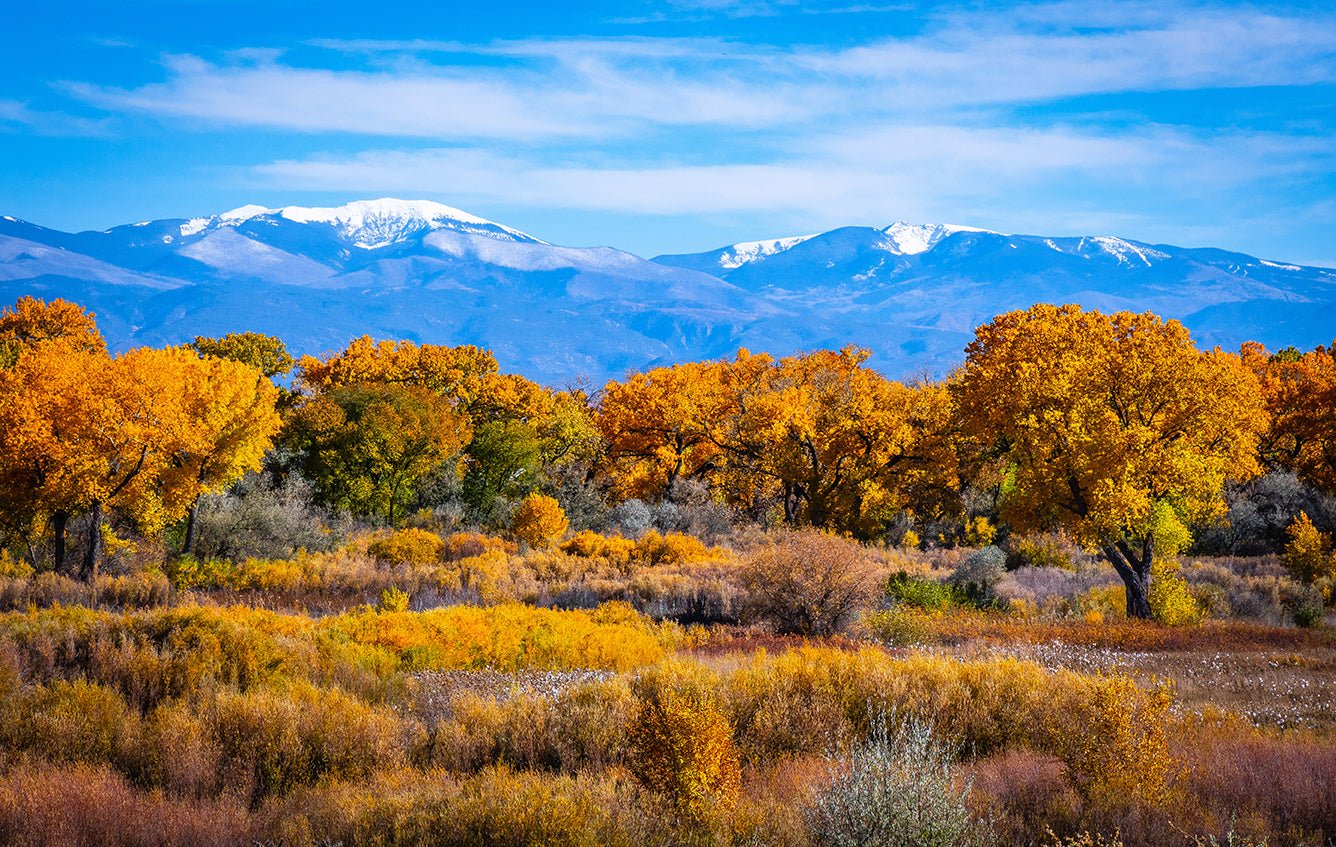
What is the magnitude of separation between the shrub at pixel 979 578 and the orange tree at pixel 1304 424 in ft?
68.0

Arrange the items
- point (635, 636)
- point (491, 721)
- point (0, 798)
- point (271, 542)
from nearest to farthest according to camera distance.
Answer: point (0, 798) < point (491, 721) < point (635, 636) < point (271, 542)

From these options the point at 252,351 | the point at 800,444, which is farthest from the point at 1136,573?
the point at 252,351

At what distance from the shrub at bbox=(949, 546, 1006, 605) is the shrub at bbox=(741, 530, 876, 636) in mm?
4872

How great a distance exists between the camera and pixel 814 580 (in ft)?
53.9

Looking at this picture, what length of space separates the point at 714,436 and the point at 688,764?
32518 millimetres

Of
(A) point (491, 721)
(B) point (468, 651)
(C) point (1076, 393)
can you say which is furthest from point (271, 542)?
(C) point (1076, 393)

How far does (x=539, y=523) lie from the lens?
2772 centimetres

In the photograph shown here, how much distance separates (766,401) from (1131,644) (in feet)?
63.2

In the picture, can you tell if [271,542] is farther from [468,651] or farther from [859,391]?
[859,391]

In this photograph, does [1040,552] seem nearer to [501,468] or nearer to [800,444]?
[800,444]

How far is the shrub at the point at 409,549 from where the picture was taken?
24078 millimetres

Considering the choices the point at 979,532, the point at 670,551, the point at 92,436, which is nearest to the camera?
the point at 92,436

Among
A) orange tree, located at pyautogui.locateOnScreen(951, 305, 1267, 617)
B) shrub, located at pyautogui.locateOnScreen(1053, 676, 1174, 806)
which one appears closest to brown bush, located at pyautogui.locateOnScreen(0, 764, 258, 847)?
shrub, located at pyautogui.locateOnScreen(1053, 676, 1174, 806)

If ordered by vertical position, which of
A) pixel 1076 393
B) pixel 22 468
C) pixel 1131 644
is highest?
pixel 1076 393
